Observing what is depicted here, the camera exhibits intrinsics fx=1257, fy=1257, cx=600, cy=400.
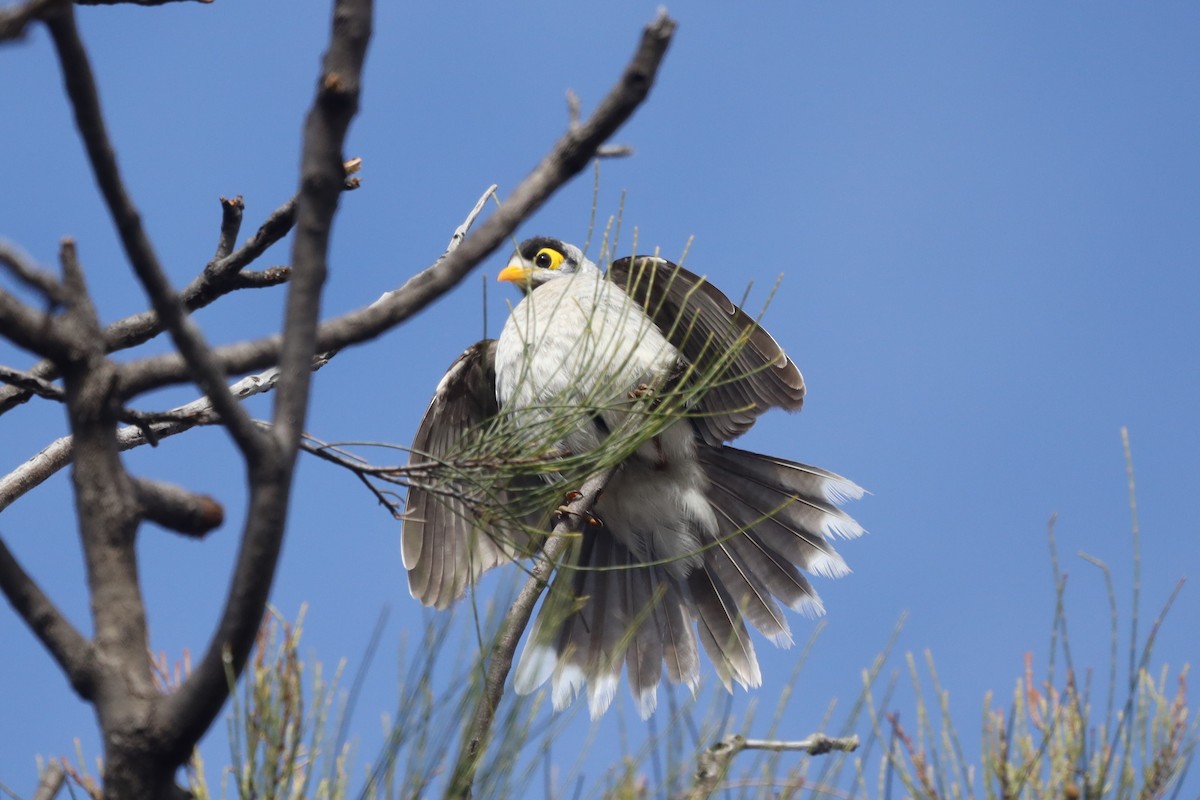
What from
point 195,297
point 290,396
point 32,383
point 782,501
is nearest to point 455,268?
point 290,396

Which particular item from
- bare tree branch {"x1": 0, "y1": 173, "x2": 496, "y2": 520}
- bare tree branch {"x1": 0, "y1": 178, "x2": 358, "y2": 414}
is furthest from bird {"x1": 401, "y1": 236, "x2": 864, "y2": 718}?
bare tree branch {"x1": 0, "y1": 178, "x2": 358, "y2": 414}

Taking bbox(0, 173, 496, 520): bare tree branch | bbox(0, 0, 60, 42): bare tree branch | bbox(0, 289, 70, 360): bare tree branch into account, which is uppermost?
bbox(0, 173, 496, 520): bare tree branch

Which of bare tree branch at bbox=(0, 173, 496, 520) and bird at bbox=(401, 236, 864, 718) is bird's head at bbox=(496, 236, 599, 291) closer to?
bird at bbox=(401, 236, 864, 718)

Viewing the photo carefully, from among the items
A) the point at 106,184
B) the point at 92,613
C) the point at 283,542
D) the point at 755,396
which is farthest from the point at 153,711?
the point at 755,396

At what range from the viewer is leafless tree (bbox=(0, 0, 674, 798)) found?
152 cm

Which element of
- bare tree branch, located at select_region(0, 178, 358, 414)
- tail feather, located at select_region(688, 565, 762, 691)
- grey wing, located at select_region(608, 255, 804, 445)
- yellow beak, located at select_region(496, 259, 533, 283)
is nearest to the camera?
bare tree branch, located at select_region(0, 178, 358, 414)

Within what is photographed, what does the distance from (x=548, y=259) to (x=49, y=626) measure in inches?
169

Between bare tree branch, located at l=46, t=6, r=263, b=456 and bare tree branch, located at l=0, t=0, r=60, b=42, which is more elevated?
bare tree branch, located at l=0, t=0, r=60, b=42

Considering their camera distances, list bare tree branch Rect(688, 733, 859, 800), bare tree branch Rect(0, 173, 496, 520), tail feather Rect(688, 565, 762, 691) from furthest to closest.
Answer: tail feather Rect(688, 565, 762, 691), bare tree branch Rect(0, 173, 496, 520), bare tree branch Rect(688, 733, 859, 800)

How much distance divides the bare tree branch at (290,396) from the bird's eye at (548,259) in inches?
162

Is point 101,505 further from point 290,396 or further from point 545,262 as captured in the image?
point 545,262

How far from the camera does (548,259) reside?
5.80 m

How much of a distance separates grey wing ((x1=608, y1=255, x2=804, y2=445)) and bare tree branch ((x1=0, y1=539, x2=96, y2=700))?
2.84 m

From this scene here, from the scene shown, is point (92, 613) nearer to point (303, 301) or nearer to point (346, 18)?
point (303, 301)
